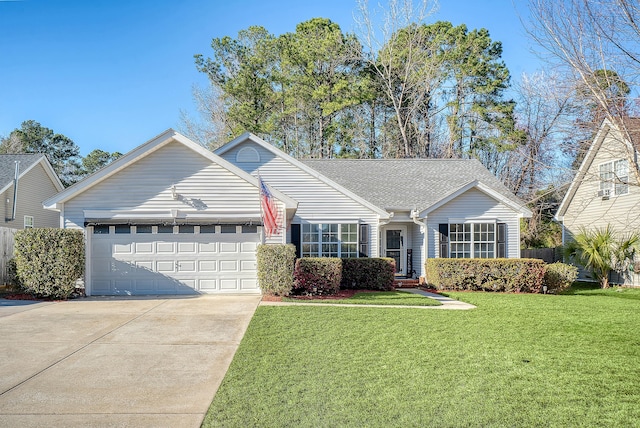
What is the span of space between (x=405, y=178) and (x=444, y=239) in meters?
3.85

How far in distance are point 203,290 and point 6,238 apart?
711 centimetres

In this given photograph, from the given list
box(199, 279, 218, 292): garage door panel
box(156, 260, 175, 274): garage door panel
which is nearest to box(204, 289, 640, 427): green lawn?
box(199, 279, 218, 292): garage door panel

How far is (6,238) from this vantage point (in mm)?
15375

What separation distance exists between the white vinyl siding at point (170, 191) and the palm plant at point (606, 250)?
41.6 feet

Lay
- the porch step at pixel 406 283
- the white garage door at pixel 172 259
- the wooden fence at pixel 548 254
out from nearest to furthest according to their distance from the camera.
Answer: the white garage door at pixel 172 259 < the porch step at pixel 406 283 < the wooden fence at pixel 548 254

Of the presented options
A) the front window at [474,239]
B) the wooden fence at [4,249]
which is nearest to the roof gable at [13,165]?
the wooden fence at [4,249]

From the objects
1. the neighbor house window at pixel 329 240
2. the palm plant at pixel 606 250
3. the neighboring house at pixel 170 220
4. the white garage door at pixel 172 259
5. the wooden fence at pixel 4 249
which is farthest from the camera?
the palm plant at pixel 606 250

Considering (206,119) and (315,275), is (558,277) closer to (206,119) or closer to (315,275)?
(315,275)

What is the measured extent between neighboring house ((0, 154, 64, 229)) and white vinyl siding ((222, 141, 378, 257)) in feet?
35.7

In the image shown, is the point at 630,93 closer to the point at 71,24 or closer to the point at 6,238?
the point at 71,24

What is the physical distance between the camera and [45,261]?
489 inches

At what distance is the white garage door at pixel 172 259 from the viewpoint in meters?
13.5

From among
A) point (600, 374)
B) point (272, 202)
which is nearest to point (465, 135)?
point (272, 202)

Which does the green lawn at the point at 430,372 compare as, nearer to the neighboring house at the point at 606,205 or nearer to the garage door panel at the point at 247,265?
the garage door panel at the point at 247,265
